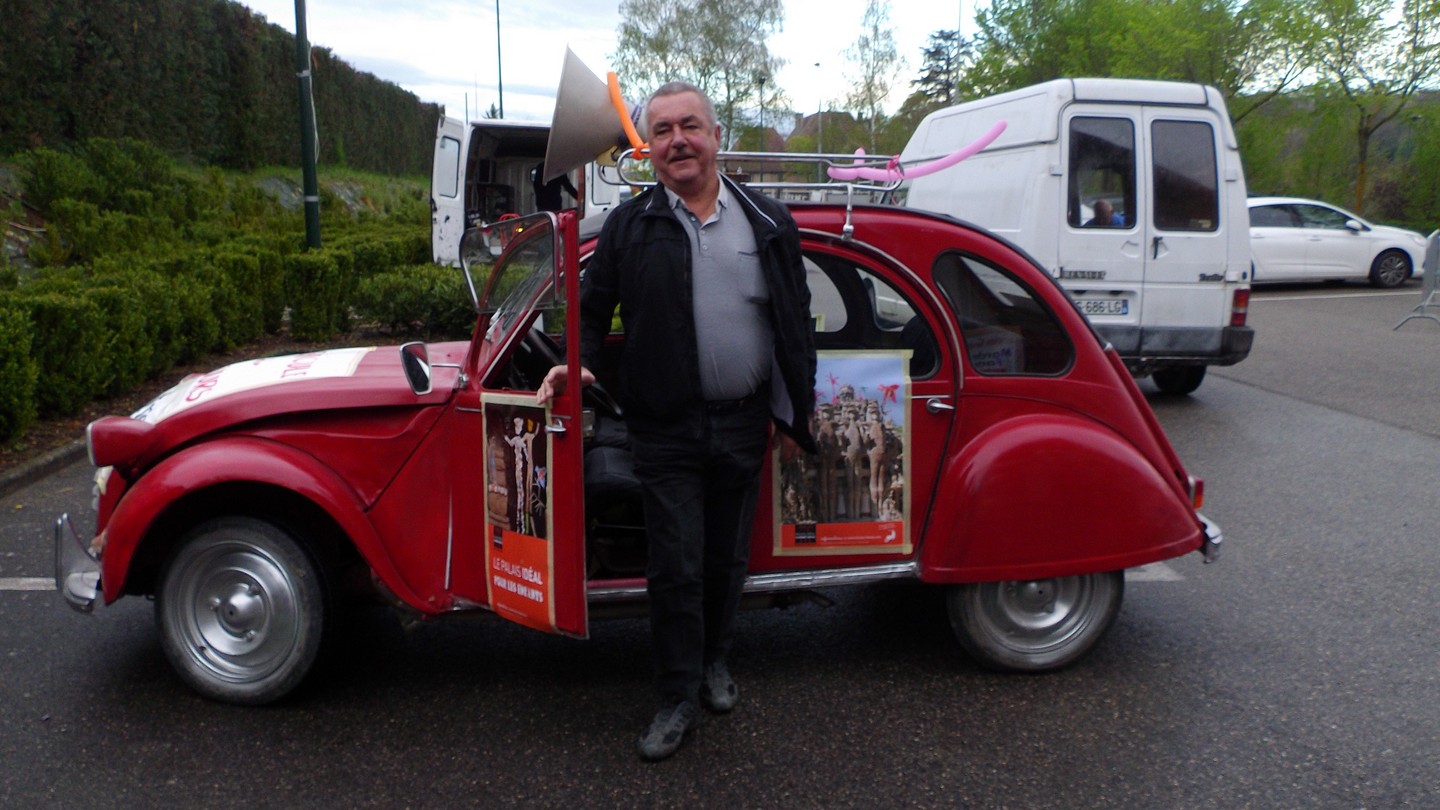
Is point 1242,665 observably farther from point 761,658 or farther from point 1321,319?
point 1321,319

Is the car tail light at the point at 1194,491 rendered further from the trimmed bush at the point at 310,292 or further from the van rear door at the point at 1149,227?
the trimmed bush at the point at 310,292

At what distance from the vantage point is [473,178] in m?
14.7

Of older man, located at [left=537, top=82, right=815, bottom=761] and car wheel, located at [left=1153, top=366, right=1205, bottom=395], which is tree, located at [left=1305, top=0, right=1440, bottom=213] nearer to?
car wheel, located at [left=1153, top=366, right=1205, bottom=395]

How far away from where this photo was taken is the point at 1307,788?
3.47m

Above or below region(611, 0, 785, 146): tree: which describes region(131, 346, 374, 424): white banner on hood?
below

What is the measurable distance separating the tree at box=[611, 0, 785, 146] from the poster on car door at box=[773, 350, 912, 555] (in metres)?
45.3

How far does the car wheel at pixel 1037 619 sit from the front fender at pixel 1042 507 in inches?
7.1

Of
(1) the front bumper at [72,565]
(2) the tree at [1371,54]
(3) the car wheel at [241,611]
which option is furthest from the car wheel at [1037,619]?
(2) the tree at [1371,54]

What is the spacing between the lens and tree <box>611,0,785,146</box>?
48.6 meters

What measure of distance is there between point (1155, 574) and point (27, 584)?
499cm

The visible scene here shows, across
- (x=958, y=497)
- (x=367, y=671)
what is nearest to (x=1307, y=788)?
(x=958, y=497)

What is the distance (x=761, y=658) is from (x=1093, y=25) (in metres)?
34.2

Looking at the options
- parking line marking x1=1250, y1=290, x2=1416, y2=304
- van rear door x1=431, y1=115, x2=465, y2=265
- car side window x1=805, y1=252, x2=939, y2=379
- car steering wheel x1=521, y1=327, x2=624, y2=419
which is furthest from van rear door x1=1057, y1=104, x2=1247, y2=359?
parking line marking x1=1250, y1=290, x2=1416, y2=304

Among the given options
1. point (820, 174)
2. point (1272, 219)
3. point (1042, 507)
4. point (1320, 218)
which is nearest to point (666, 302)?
point (1042, 507)
